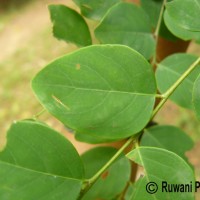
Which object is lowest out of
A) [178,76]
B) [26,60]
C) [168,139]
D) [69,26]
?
[26,60]

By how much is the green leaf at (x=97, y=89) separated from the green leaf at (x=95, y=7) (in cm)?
23

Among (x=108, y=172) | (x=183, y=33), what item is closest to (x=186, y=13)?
(x=183, y=33)

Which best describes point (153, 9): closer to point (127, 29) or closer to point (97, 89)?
point (127, 29)

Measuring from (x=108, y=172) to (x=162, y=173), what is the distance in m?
0.22

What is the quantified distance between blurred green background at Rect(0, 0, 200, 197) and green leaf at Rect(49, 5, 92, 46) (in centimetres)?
153

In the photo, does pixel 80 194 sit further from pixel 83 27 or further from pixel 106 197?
pixel 83 27

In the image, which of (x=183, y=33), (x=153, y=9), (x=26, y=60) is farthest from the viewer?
(x=26, y=60)

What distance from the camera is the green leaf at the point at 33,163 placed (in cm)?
54

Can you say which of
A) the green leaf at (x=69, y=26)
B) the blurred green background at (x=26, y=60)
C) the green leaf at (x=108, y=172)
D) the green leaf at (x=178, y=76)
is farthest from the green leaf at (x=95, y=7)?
the blurred green background at (x=26, y=60)

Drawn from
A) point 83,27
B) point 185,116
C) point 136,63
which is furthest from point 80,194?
point 185,116

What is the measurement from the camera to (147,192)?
0.53 metres

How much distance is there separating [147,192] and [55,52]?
2513 mm

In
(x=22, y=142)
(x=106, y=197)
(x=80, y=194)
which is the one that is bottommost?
(x=106, y=197)

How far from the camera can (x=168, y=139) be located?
31.6 inches
